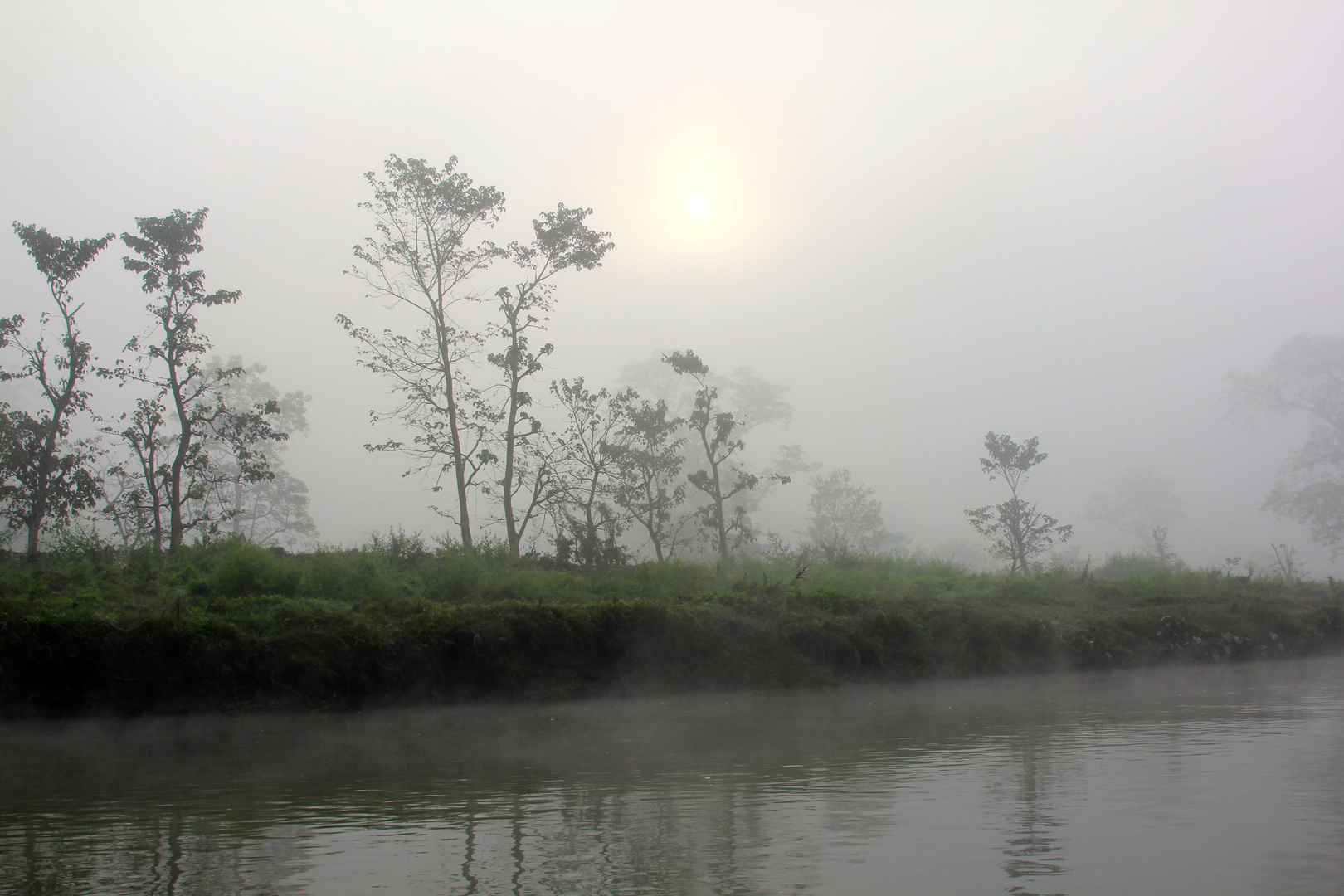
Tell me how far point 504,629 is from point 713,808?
7060 mm

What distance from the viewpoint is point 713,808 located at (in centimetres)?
337

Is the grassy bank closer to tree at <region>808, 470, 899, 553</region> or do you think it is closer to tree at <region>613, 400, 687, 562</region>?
tree at <region>613, 400, 687, 562</region>

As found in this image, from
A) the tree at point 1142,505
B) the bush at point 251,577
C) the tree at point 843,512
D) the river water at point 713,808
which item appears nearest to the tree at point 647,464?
the bush at point 251,577

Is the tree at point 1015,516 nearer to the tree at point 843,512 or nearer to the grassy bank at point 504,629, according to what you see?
the grassy bank at point 504,629

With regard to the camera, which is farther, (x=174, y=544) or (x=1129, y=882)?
(x=174, y=544)

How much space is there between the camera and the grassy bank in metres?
8.66

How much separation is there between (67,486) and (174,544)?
11.0 feet

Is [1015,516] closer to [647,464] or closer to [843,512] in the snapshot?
[647,464]

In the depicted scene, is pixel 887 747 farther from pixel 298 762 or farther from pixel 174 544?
pixel 174 544

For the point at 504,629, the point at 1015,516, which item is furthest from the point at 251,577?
the point at 1015,516

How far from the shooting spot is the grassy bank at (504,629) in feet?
28.4

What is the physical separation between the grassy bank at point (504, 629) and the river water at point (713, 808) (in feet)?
6.30

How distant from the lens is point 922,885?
2.30m

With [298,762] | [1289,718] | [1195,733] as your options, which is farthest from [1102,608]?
[298,762]
